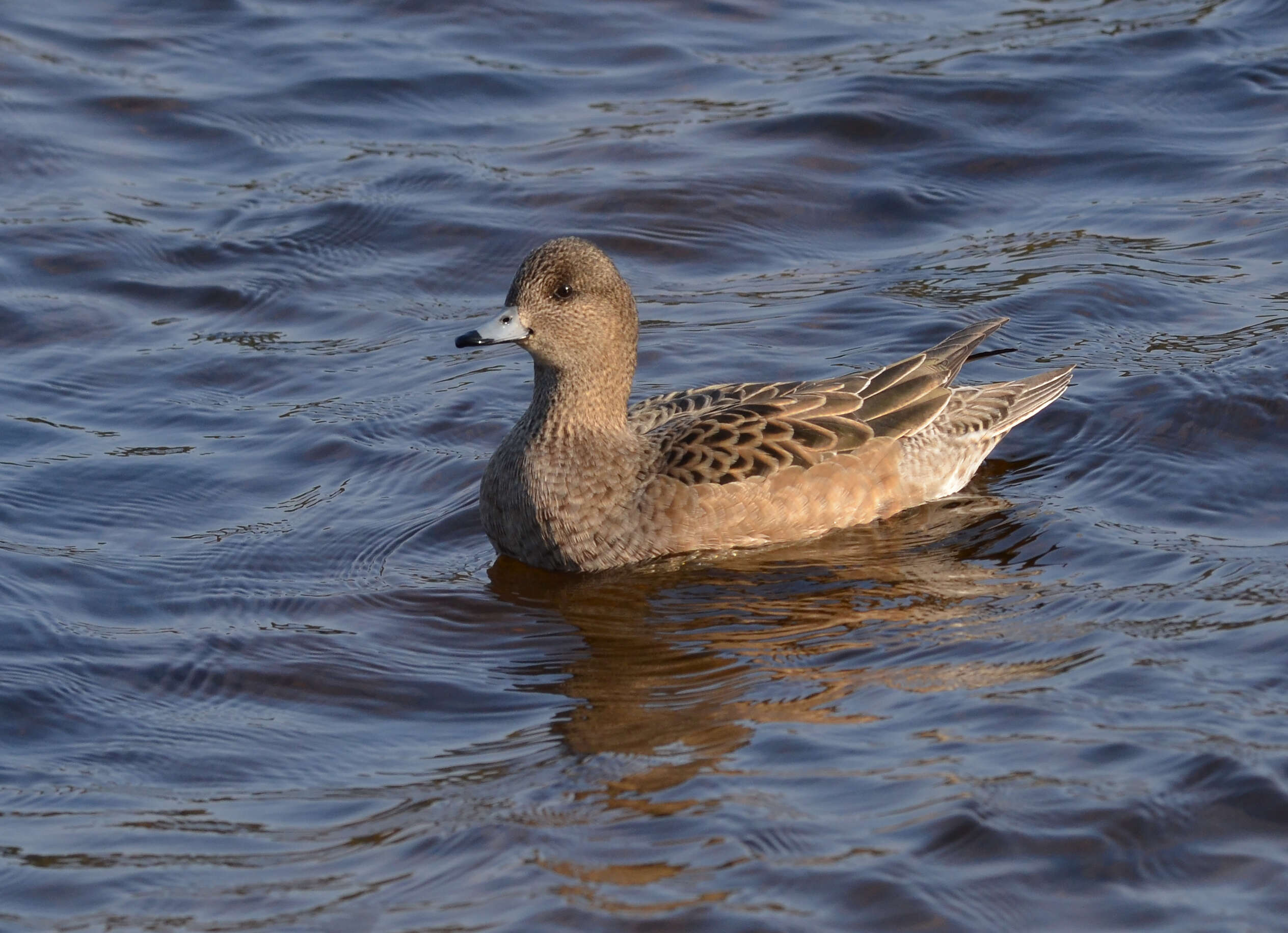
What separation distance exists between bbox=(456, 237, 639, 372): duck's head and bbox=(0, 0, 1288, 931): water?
100 centimetres

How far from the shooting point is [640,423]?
823 centimetres

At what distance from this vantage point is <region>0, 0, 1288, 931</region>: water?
5.34 m

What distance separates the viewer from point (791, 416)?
315 inches

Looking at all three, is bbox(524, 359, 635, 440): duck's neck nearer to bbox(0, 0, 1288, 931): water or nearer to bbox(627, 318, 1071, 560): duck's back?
bbox(627, 318, 1071, 560): duck's back

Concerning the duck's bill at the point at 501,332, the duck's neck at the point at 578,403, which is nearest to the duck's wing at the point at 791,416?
the duck's neck at the point at 578,403

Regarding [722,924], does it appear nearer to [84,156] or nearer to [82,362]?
[82,362]

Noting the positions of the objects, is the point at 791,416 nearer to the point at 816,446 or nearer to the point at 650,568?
the point at 816,446

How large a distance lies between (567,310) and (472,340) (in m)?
0.54

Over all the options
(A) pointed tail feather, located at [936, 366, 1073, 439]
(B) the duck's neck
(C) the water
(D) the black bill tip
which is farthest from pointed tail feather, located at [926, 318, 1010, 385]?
(D) the black bill tip

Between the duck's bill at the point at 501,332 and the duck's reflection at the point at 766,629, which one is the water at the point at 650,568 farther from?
the duck's bill at the point at 501,332

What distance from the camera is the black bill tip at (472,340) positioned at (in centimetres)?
730

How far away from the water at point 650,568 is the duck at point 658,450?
17 cm

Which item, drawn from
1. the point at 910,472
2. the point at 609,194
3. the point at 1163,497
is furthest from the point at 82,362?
the point at 1163,497

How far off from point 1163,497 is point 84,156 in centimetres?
782
